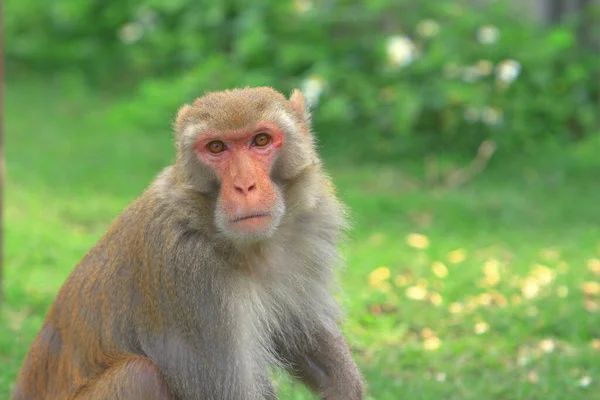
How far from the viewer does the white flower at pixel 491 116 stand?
887 centimetres

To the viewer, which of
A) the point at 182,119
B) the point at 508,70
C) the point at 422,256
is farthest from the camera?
the point at 508,70

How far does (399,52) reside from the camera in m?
9.01

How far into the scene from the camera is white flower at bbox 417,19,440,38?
9.14 m

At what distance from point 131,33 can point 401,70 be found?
3.26 metres

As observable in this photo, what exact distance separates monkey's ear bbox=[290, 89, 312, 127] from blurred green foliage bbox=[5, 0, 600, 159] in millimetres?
4729

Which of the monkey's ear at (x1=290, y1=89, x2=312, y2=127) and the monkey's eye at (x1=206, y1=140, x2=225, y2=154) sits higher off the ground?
the monkey's ear at (x1=290, y1=89, x2=312, y2=127)

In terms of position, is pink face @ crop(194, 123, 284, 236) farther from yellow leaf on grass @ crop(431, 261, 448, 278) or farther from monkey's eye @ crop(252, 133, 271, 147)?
yellow leaf on grass @ crop(431, 261, 448, 278)

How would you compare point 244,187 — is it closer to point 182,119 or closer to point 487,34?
point 182,119

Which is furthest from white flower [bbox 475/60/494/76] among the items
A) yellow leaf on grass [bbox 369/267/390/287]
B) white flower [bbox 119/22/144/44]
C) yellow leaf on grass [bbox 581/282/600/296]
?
white flower [bbox 119/22/144/44]

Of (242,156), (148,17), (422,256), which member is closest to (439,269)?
(422,256)

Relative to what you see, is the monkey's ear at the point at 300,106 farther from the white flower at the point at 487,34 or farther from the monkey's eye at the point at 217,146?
the white flower at the point at 487,34

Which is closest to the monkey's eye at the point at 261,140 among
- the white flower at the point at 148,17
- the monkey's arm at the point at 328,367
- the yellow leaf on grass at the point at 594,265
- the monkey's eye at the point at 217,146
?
the monkey's eye at the point at 217,146

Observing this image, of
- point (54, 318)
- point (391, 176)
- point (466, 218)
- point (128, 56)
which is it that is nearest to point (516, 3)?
point (391, 176)

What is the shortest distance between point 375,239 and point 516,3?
11.3ft
